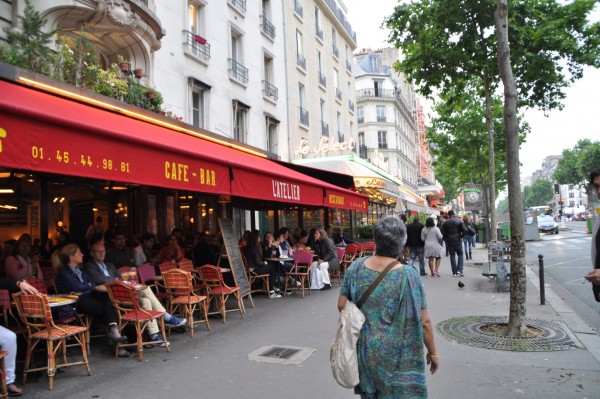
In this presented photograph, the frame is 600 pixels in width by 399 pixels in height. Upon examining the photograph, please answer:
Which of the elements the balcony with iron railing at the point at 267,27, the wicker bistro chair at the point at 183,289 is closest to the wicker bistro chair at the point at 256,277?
the wicker bistro chair at the point at 183,289

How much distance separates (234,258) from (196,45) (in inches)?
326

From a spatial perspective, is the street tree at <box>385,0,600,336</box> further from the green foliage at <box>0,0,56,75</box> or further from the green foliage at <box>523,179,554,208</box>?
the green foliage at <box>523,179,554,208</box>

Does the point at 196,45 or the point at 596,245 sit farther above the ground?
the point at 196,45

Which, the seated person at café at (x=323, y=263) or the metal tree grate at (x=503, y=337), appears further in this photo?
the seated person at café at (x=323, y=263)

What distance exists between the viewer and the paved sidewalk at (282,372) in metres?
4.05

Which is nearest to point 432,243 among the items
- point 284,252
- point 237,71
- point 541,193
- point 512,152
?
point 284,252

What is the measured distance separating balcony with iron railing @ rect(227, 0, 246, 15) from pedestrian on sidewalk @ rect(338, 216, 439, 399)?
15519 mm

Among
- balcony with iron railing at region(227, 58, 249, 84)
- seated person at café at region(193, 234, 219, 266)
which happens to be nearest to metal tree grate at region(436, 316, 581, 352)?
seated person at café at region(193, 234, 219, 266)

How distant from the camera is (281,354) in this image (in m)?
5.23

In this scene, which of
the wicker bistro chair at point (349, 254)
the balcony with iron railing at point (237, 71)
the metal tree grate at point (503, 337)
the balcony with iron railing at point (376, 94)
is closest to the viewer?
the metal tree grate at point (503, 337)

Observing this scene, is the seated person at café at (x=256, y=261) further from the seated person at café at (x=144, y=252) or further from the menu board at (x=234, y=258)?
the seated person at café at (x=144, y=252)

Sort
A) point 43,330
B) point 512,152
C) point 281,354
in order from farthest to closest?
point 512,152, point 281,354, point 43,330

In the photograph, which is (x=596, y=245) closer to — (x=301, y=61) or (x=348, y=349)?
(x=348, y=349)

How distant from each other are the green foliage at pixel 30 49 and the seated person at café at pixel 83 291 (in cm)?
331
